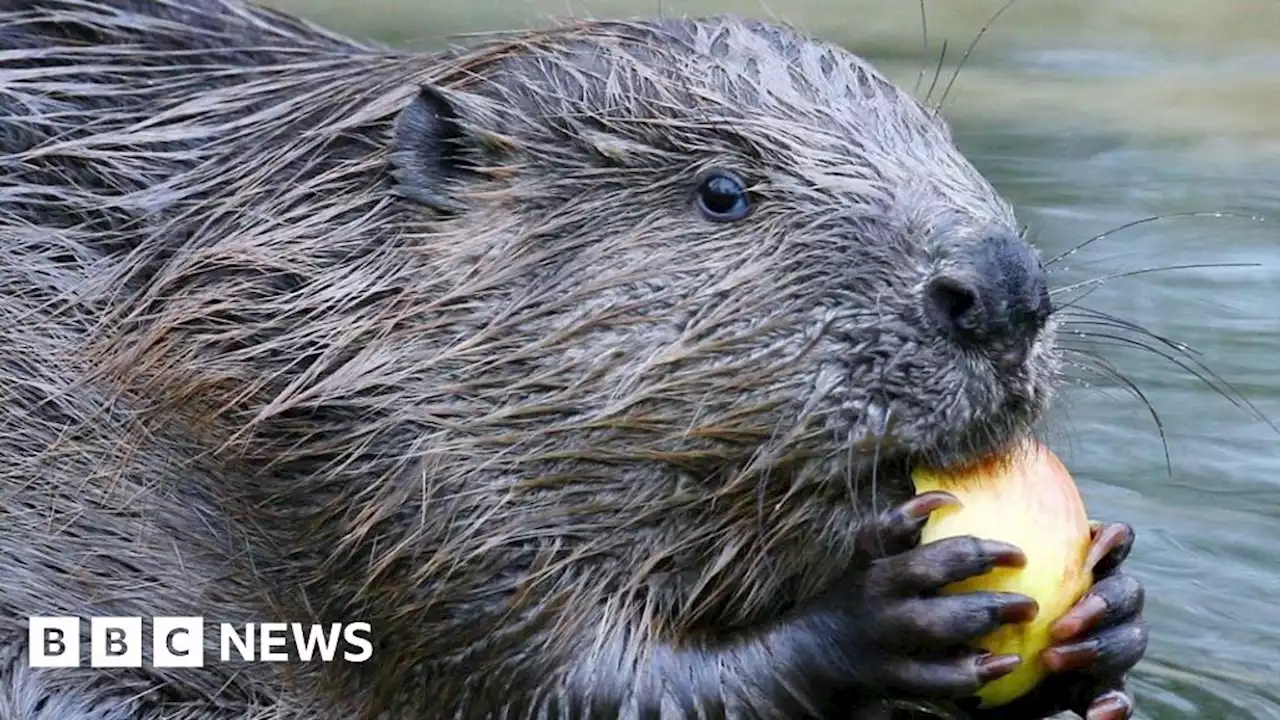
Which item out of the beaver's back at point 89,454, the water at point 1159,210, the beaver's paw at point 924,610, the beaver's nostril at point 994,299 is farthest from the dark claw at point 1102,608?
the beaver's back at point 89,454

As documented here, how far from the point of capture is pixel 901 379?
3.43 meters

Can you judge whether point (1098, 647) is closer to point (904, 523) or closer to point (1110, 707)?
point (1110, 707)

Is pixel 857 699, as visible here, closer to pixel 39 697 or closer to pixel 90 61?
pixel 39 697

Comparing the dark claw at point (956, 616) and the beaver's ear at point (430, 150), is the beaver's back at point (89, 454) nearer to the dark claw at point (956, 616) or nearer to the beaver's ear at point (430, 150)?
the beaver's ear at point (430, 150)

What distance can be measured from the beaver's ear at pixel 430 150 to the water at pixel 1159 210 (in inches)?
28.1

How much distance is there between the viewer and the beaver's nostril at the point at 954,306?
3.37 metres

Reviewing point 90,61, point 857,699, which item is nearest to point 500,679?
point 857,699

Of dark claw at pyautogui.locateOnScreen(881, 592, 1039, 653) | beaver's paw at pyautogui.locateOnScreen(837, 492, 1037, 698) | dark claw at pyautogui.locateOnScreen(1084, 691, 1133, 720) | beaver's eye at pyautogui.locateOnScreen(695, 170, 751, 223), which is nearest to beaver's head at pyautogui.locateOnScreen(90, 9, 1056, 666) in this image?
beaver's eye at pyautogui.locateOnScreen(695, 170, 751, 223)

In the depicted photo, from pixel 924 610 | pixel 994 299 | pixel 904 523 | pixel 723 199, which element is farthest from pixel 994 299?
pixel 723 199

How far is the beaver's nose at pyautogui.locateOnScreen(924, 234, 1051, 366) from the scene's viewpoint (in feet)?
11.0

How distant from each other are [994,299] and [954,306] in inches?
2.8

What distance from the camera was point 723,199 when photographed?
3768 millimetres

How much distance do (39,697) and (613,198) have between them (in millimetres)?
1403

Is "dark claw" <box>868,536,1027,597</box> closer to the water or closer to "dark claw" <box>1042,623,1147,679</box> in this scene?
"dark claw" <box>1042,623,1147,679</box>
